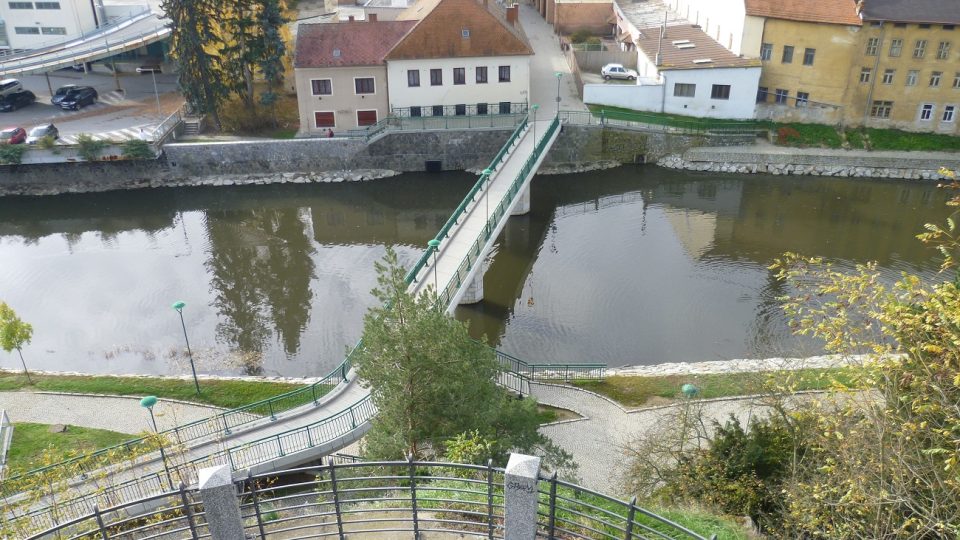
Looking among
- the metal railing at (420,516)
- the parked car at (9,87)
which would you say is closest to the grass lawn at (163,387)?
the metal railing at (420,516)

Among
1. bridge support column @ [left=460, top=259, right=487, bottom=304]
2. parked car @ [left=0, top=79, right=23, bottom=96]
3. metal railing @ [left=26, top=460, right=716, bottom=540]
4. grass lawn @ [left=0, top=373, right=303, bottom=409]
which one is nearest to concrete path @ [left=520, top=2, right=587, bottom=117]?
bridge support column @ [left=460, top=259, right=487, bottom=304]

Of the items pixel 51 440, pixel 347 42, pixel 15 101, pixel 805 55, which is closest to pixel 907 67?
pixel 805 55

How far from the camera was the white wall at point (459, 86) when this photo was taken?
4253 centimetres

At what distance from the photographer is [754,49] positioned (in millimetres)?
43625

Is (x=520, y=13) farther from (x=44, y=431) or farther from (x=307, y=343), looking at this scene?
(x=44, y=431)

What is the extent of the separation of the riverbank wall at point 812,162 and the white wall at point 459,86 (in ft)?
33.1

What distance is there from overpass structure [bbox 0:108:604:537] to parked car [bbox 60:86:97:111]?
110ft

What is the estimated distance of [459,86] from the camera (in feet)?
142

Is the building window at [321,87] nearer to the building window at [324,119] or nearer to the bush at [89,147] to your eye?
the building window at [324,119]

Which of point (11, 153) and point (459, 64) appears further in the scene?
point (459, 64)

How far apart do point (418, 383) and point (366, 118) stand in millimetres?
32714

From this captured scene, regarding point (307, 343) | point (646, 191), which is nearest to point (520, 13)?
point (646, 191)

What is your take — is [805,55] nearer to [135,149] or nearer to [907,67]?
[907,67]

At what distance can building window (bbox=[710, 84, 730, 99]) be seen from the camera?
1727 inches
